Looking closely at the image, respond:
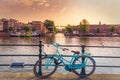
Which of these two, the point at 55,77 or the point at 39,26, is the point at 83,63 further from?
the point at 39,26

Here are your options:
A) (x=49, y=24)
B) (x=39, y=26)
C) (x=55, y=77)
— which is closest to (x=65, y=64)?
(x=55, y=77)

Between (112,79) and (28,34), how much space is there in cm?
16561

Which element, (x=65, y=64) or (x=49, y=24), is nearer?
(x=65, y=64)

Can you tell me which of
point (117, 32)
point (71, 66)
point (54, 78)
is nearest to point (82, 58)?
point (71, 66)

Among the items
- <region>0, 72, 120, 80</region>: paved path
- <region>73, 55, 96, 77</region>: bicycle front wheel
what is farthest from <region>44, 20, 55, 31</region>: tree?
<region>73, 55, 96, 77</region>: bicycle front wheel

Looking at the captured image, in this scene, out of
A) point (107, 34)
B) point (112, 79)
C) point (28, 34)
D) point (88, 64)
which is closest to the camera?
point (112, 79)

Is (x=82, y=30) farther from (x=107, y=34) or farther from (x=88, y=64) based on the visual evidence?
(x=88, y=64)

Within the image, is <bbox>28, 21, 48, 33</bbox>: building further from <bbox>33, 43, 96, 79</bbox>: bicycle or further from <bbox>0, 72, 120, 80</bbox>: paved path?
<bbox>33, 43, 96, 79</bbox>: bicycle

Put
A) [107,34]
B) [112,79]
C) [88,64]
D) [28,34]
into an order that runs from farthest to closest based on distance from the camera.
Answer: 1. [107,34]
2. [28,34]
3. [88,64]
4. [112,79]

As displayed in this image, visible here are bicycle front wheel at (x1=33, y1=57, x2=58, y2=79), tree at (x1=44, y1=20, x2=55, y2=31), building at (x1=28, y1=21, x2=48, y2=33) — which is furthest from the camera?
building at (x1=28, y1=21, x2=48, y2=33)

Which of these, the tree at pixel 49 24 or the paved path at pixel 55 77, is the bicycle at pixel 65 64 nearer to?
the paved path at pixel 55 77

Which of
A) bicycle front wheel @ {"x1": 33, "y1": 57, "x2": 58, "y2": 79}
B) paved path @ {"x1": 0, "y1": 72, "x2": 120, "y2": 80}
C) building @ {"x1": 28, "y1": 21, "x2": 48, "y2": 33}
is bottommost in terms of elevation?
paved path @ {"x1": 0, "y1": 72, "x2": 120, "y2": 80}

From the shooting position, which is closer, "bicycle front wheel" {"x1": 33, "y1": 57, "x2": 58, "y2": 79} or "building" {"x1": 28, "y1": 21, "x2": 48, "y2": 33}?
"bicycle front wheel" {"x1": 33, "y1": 57, "x2": 58, "y2": 79}

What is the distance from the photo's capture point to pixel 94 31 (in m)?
196
